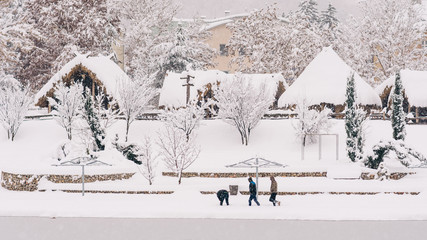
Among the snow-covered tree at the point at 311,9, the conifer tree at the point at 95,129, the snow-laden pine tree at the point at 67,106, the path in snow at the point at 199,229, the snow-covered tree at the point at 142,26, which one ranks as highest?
the snow-covered tree at the point at 311,9

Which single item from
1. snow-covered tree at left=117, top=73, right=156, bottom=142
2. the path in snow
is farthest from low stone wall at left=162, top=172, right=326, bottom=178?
snow-covered tree at left=117, top=73, right=156, bottom=142

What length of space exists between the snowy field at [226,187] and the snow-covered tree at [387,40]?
16679 mm

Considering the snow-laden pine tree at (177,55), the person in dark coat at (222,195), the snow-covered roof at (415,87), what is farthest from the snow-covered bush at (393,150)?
the snow-laden pine tree at (177,55)

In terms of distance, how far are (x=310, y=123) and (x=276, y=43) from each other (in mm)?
20752

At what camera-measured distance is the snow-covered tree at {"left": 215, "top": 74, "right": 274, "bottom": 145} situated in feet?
106

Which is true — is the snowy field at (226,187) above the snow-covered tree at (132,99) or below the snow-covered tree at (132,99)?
below

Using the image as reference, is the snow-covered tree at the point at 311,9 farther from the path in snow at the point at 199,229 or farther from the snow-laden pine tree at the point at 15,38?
the path in snow at the point at 199,229

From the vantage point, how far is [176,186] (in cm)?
2238

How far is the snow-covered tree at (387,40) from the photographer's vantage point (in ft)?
161

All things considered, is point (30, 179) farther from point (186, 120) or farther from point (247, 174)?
point (186, 120)

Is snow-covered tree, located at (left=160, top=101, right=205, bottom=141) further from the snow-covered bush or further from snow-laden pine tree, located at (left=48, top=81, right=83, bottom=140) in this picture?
the snow-covered bush

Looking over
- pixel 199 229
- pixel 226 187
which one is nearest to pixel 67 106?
pixel 226 187

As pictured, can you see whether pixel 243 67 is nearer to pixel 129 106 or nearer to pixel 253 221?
pixel 129 106

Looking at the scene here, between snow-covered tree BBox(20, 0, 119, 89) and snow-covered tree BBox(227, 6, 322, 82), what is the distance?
1401 cm
